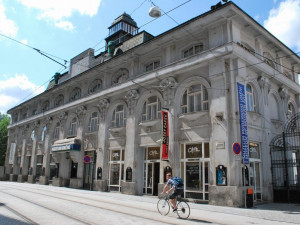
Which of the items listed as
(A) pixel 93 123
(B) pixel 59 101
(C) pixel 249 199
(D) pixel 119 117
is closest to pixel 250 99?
(C) pixel 249 199

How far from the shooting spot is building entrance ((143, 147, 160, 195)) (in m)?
18.6

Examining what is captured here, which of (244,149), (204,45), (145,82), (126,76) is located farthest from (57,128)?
(244,149)

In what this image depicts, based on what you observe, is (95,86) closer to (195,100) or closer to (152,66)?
(152,66)

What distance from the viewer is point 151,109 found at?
19891 millimetres

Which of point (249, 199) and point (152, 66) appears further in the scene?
point (152, 66)

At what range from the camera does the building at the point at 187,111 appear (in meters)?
15.0

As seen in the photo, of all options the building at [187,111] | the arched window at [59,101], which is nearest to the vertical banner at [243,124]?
the building at [187,111]

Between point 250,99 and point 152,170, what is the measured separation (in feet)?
27.6

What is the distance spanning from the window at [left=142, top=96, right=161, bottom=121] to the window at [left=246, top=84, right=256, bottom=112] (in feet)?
20.5

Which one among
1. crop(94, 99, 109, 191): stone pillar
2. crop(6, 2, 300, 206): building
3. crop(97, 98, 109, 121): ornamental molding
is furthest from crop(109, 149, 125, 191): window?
crop(97, 98, 109, 121): ornamental molding

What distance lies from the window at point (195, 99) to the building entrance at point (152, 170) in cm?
381

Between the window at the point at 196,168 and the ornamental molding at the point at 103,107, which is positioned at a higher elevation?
the ornamental molding at the point at 103,107

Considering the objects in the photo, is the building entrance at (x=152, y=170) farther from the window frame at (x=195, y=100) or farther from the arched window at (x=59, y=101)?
the arched window at (x=59, y=101)

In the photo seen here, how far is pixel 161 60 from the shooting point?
64.5ft
